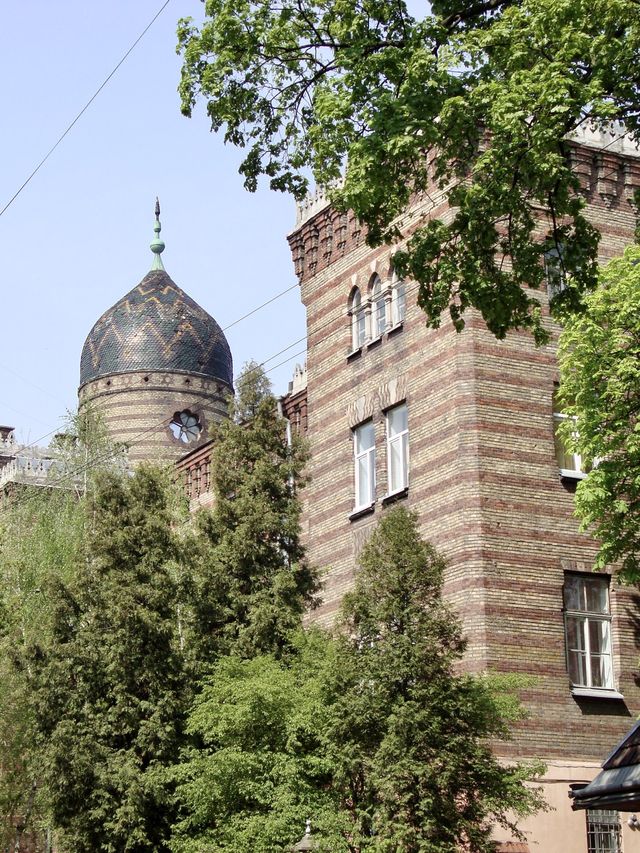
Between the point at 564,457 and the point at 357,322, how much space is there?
5505 mm

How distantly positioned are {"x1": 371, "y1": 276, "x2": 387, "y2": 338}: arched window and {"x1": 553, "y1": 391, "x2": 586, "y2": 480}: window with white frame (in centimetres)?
397

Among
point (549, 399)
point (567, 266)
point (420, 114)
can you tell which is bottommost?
point (567, 266)

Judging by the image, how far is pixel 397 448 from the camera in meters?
26.2

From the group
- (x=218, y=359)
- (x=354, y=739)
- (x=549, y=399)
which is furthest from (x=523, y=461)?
(x=218, y=359)

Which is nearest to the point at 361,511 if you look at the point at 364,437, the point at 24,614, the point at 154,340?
the point at 364,437

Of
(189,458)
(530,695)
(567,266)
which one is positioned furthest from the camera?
(189,458)

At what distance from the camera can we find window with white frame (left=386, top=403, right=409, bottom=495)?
25828 mm

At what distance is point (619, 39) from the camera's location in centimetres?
1176

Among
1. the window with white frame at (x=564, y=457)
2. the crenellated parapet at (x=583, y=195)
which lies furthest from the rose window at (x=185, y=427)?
the window with white frame at (x=564, y=457)

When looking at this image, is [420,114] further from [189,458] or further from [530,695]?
[189,458]

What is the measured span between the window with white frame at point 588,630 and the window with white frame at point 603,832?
216cm

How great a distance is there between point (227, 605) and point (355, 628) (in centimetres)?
361

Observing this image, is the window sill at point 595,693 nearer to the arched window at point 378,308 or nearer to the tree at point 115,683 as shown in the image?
the tree at point 115,683

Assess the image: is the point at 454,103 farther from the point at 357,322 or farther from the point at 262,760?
the point at 357,322
